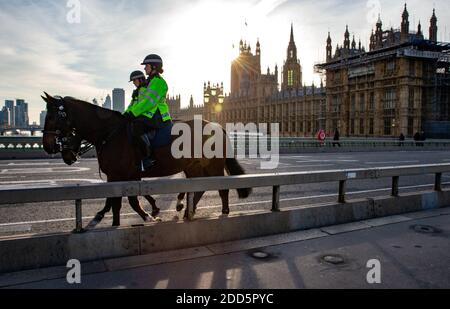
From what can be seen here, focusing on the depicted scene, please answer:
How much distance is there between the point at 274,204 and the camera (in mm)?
6133

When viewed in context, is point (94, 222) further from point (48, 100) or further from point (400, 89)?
point (400, 89)

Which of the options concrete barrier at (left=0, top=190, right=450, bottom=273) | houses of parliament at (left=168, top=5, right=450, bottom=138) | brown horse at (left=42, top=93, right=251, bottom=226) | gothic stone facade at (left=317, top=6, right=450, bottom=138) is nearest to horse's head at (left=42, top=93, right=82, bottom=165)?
brown horse at (left=42, top=93, right=251, bottom=226)

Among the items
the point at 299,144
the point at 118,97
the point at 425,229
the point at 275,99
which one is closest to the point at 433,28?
the point at 275,99

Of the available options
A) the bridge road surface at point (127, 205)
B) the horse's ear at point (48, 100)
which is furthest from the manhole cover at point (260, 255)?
the horse's ear at point (48, 100)

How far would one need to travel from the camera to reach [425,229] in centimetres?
638

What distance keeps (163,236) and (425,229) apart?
4.60m

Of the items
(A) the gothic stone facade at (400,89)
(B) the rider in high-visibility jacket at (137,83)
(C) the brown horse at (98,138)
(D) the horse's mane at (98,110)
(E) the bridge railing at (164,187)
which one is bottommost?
(E) the bridge railing at (164,187)

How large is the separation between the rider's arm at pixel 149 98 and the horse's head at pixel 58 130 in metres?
0.98

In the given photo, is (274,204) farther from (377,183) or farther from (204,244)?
(377,183)

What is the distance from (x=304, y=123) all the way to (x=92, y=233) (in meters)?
85.1

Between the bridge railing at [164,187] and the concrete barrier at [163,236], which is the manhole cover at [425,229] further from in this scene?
the bridge railing at [164,187]

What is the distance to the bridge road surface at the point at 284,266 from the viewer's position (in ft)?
13.2

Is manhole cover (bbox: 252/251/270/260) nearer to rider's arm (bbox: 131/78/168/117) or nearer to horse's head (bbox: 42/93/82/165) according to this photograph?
rider's arm (bbox: 131/78/168/117)

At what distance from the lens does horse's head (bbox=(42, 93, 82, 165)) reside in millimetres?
5258
